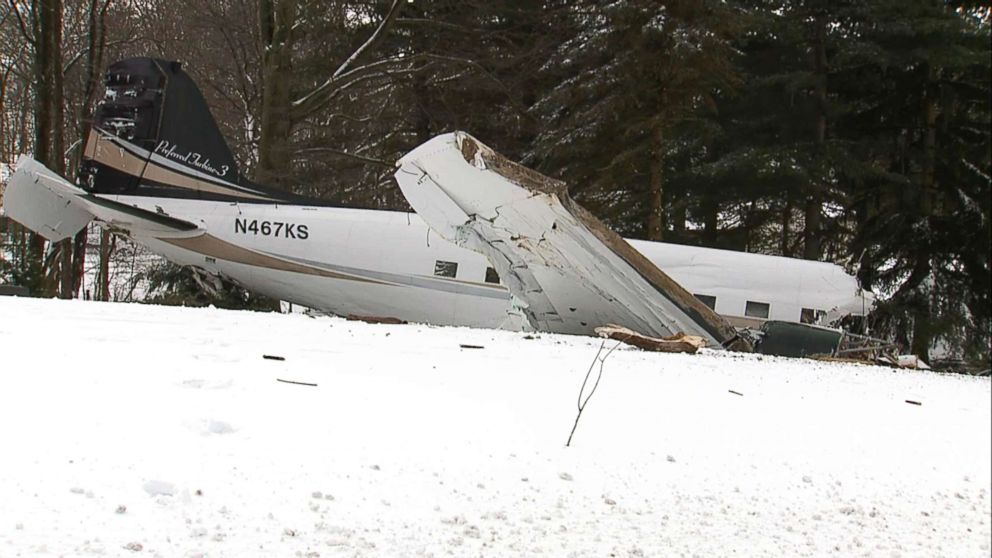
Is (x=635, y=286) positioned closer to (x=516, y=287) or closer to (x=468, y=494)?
(x=516, y=287)

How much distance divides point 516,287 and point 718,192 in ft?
35.0

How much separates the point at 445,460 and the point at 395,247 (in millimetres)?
7758

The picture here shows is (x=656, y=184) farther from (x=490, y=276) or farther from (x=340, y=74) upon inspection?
(x=340, y=74)

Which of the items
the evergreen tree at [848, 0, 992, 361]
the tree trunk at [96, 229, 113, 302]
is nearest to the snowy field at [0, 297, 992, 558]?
the evergreen tree at [848, 0, 992, 361]

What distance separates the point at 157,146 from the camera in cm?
1173

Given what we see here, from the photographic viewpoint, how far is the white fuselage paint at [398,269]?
33.3 ft

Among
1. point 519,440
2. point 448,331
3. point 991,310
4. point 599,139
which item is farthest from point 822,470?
point 599,139

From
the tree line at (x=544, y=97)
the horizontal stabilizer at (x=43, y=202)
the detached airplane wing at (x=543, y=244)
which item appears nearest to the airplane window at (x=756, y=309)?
the tree line at (x=544, y=97)

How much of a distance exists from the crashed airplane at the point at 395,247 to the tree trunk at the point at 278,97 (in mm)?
3985

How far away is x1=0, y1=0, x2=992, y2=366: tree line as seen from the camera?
14.8 metres

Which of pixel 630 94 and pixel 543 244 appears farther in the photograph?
pixel 630 94

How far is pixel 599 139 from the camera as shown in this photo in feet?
54.8

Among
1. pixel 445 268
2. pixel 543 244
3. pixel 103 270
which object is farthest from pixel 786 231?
pixel 103 270

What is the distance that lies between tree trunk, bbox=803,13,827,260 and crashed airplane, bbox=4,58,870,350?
3.95 meters
